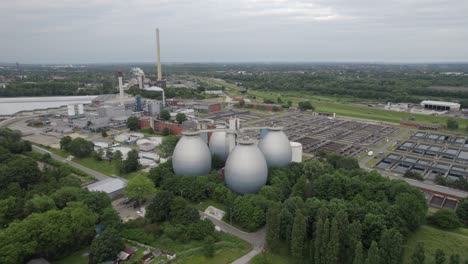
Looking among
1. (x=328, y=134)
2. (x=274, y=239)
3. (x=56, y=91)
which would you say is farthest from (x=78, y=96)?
(x=274, y=239)

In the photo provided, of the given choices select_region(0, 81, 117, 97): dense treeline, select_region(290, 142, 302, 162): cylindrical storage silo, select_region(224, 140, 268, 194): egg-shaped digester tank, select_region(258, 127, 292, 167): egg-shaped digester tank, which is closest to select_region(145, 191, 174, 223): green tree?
select_region(224, 140, 268, 194): egg-shaped digester tank

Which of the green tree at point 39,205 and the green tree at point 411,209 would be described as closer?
the green tree at point 411,209

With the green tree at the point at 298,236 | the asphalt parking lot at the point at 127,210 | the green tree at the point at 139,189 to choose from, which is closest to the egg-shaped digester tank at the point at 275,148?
Result: the green tree at the point at 139,189

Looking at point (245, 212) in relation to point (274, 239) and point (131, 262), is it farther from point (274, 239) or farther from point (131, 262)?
point (131, 262)

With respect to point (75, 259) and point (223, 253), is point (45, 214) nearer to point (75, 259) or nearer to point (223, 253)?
point (75, 259)

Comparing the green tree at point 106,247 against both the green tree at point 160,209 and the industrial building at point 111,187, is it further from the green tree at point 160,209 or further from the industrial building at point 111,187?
the industrial building at point 111,187

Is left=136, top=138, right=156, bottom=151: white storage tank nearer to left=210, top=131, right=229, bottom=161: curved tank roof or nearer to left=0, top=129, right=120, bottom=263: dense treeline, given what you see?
left=0, top=129, right=120, bottom=263: dense treeline
